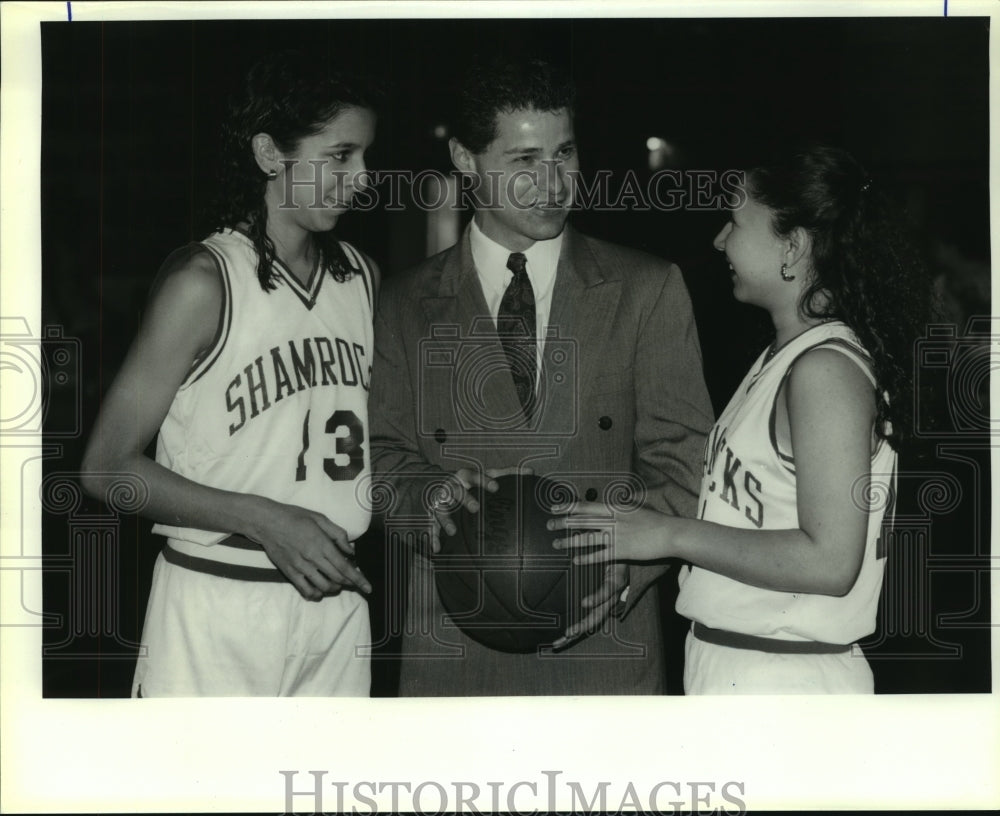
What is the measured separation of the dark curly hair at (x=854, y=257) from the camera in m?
3.03

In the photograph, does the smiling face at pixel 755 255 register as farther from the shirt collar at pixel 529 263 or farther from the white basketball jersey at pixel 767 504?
the shirt collar at pixel 529 263

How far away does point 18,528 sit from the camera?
3.50 m

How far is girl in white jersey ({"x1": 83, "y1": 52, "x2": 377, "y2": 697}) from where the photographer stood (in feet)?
10.6

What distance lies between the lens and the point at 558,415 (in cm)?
331

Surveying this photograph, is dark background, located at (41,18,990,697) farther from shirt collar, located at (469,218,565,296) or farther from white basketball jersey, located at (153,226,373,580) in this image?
white basketball jersey, located at (153,226,373,580)

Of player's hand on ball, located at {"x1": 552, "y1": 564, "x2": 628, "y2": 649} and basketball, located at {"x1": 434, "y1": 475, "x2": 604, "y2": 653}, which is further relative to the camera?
player's hand on ball, located at {"x1": 552, "y1": 564, "x2": 628, "y2": 649}

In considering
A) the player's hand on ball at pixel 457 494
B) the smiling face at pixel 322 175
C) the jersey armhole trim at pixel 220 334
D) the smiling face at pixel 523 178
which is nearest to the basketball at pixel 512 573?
the player's hand on ball at pixel 457 494

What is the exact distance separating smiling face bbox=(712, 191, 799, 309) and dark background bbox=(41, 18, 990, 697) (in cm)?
12

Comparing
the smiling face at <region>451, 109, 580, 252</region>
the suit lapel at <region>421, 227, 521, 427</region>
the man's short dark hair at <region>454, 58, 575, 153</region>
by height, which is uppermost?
the man's short dark hair at <region>454, 58, 575, 153</region>

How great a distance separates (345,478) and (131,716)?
1.02 meters

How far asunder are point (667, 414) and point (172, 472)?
1488 millimetres

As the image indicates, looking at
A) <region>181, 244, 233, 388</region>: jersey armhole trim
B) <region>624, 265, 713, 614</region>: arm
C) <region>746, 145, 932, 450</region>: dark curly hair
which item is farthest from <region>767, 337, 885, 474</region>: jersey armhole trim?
<region>181, 244, 233, 388</region>: jersey armhole trim

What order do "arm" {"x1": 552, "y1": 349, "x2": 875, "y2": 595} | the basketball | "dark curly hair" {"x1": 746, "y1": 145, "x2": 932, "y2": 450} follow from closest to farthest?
1. "arm" {"x1": 552, "y1": 349, "x2": 875, "y2": 595}
2. "dark curly hair" {"x1": 746, "y1": 145, "x2": 932, "y2": 450}
3. the basketball

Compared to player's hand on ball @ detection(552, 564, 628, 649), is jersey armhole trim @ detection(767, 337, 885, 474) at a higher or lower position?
higher
